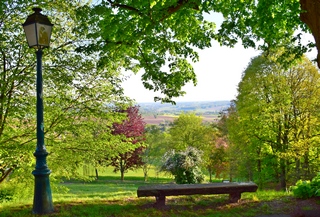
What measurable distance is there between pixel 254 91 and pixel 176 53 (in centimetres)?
1211

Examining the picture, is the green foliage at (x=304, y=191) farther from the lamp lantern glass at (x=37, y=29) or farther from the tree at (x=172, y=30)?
the lamp lantern glass at (x=37, y=29)

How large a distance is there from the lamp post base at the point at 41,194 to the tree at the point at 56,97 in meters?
2.31

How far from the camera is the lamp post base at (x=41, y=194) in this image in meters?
5.85

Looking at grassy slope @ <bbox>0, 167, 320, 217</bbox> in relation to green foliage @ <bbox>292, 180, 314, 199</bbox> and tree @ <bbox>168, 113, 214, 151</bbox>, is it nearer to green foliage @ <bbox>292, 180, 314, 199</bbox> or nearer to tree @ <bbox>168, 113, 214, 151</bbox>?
green foliage @ <bbox>292, 180, 314, 199</bbox>

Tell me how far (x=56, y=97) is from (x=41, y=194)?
327 centimetres

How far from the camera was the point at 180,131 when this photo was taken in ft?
119

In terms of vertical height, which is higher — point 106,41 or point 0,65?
point 106,41

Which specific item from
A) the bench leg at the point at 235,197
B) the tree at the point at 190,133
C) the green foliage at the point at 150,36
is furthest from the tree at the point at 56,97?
the tree at the point at 190,133

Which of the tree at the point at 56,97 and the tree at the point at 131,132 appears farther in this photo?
the tree at the point at 131,132

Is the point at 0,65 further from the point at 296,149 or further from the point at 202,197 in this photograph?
the point at 296,149

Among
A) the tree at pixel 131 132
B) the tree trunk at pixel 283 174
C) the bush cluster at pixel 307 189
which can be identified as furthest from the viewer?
the tree at pixel 131 132

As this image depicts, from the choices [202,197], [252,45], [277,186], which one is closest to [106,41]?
[252,45]

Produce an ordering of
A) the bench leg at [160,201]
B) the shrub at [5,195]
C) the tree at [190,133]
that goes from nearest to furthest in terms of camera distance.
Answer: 1. the bench leg at [160,201]
2. the shrub at [5,195]
3. the tree at [190,133]

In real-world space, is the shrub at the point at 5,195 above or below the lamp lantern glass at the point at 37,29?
Answer: below
